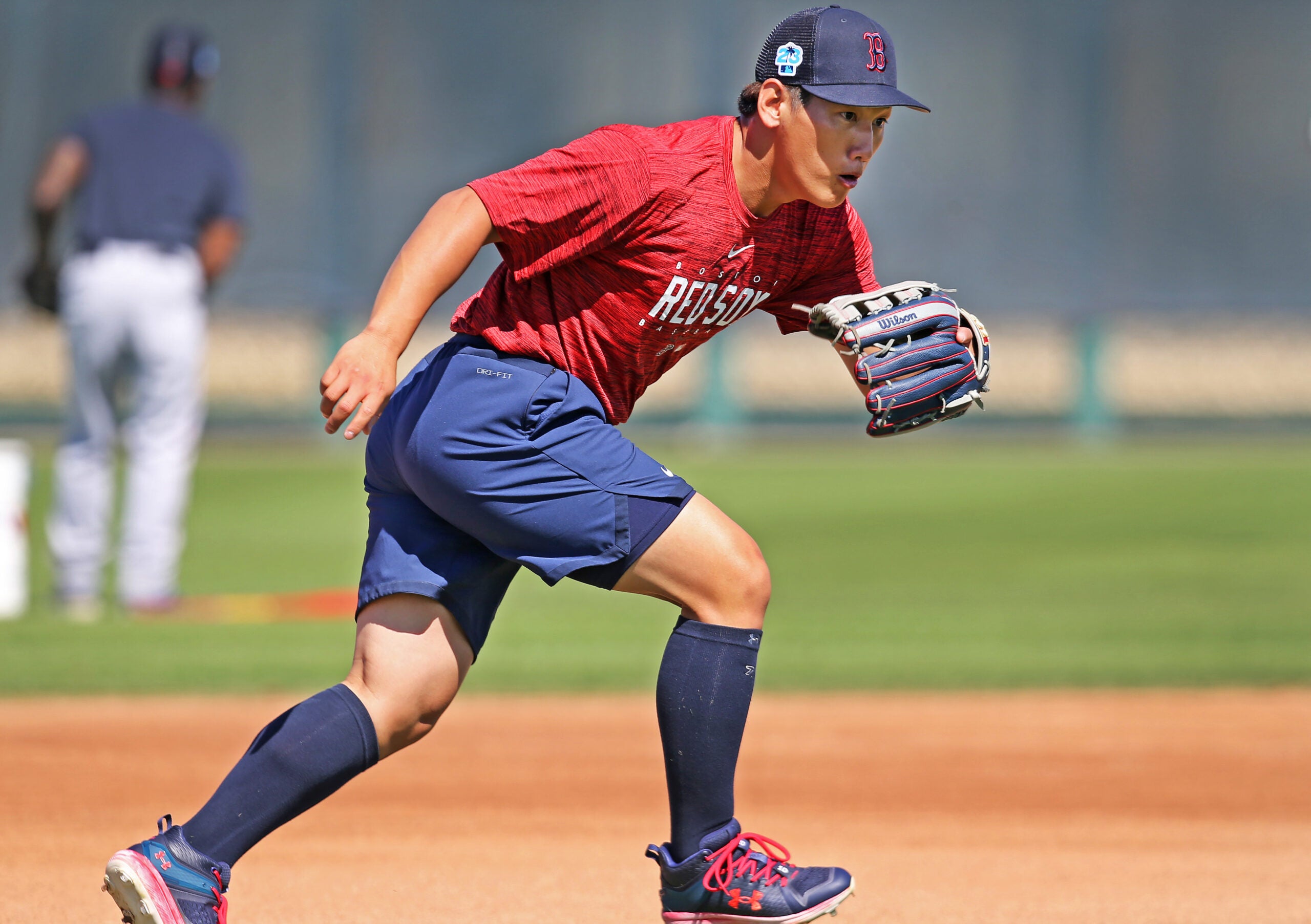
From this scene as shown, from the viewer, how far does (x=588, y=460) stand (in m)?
3.18

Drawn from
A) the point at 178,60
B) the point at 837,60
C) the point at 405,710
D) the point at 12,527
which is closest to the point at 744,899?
the point at 405,710

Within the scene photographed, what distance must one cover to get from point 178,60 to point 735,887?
613cm

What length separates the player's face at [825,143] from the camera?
3.26 meters

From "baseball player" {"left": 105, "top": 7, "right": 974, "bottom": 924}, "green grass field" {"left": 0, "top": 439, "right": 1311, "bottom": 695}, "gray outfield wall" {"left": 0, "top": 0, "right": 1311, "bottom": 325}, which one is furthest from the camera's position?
"gray outfield wall" {"left": 0, "top": 0, "right": 1311, "bottom": 325}

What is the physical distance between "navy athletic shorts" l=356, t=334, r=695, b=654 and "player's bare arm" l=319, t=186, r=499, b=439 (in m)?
0.19

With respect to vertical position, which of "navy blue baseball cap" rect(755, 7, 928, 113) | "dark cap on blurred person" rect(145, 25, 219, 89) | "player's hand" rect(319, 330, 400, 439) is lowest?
"player's hand" rect(319, 330, 400, 439)

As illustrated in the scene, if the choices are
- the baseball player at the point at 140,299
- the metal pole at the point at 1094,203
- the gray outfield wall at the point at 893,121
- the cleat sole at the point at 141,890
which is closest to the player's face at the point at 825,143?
the cleat sole at the point at 141,890

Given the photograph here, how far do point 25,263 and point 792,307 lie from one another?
52.5ft

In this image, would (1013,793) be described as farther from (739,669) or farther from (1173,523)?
(1173,523)

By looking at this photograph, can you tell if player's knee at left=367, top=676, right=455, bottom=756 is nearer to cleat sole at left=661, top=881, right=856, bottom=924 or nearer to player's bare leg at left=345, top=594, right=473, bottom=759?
player's bare leg at left=345, top=594, right=473, bottom=759

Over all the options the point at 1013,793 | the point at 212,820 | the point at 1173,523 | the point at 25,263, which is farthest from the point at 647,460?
the point at 25,263

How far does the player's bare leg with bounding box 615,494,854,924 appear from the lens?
323cm

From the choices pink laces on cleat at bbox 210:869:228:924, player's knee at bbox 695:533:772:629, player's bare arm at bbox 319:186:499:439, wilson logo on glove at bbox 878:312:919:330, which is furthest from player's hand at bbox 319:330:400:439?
wilson logo on glove at bbox 878:312:919:330

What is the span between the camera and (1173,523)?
12.0 m
